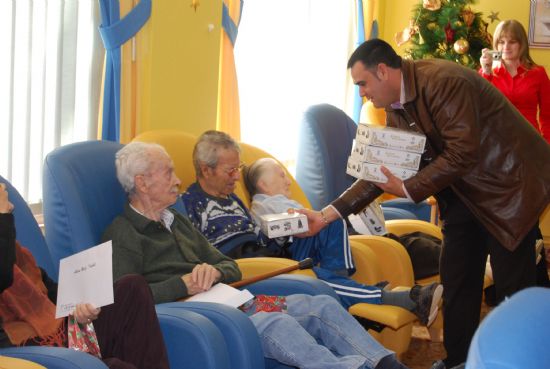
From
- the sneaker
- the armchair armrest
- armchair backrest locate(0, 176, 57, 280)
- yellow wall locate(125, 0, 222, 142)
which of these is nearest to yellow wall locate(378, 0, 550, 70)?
yellow wall locate(125, 0, 222, 142)

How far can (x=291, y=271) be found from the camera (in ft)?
9.21

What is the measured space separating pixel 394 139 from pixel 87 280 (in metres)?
1.33

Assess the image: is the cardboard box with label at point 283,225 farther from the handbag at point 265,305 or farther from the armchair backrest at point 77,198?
the armchair backrest at point 77,198

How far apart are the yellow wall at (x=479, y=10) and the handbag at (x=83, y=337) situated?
4.97 metres

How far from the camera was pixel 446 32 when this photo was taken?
579 centimetres

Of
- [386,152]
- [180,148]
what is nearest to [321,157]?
[180,148]

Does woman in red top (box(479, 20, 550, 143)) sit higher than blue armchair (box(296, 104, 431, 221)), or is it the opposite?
woman in red top (box(479, 20, 550, 143))

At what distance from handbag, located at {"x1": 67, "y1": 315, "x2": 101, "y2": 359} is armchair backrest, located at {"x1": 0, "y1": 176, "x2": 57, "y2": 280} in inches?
12.4

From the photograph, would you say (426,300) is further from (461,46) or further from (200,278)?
(461,46)

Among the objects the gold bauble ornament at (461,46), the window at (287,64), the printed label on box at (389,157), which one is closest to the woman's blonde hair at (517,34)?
the gold bauble ornament at (461,46)

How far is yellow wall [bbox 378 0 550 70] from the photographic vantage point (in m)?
6.37

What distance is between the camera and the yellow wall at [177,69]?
3.50 meters

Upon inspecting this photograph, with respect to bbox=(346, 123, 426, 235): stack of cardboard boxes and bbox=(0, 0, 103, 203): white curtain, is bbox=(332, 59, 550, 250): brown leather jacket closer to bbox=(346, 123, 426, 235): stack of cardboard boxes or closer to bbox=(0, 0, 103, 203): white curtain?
bbox=(346, 123, 426, 235): stack of cardboard boxes

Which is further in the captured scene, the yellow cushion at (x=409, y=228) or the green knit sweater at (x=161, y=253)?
the yellow cushion at (x=409, y=228)
